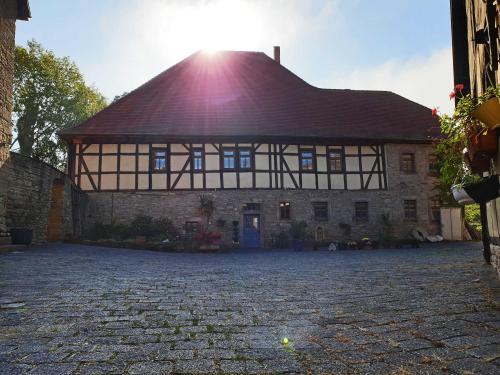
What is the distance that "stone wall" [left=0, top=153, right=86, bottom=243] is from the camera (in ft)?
34.9

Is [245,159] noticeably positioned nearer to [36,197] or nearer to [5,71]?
[36,197]

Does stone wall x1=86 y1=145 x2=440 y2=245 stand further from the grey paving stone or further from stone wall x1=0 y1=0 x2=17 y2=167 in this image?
the grey paving stone

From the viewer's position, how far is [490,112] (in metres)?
3.82

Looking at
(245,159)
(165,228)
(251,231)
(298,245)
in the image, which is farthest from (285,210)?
(165,228)

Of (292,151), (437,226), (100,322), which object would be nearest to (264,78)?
(292,151)

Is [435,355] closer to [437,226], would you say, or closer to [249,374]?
[249,374]

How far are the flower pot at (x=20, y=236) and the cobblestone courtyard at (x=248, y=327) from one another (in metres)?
5.76

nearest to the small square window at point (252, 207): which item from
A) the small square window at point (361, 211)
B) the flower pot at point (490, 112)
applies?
the small square window at point (361, 211)

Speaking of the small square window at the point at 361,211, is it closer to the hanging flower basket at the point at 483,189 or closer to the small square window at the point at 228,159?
the small square window at the point at 228,159

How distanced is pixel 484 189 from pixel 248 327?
3569 mm

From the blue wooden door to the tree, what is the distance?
16.0 meters

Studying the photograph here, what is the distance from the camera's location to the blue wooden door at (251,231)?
1739 centimetres

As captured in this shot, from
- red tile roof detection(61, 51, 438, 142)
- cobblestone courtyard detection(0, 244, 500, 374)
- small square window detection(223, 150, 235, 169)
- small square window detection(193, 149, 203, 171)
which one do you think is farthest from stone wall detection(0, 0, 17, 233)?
small square window detection(223, 150, 235, 169)

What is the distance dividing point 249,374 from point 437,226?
19.9 meters
